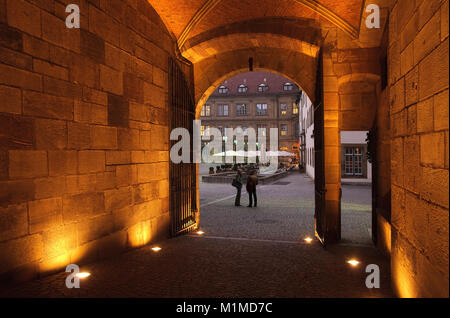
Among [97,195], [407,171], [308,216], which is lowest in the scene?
[308,216]

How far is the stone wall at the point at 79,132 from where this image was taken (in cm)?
415

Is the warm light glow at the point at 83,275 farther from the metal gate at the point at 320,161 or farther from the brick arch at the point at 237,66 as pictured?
the brick arch at the point at 237,66

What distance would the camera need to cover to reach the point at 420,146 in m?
3.20

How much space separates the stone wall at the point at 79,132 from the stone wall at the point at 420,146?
466 cm

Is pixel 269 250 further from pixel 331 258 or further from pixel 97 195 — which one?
pixel 97 195

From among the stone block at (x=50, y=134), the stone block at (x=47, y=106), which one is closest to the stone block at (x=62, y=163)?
the stone block at (x=50, y=134)

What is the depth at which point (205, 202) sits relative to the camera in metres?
13.0

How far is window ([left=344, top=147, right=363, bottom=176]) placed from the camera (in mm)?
19422

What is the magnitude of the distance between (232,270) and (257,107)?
46.5 m

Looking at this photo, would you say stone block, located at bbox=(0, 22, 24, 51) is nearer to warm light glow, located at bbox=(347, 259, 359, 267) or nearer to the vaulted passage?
the vaulted passage

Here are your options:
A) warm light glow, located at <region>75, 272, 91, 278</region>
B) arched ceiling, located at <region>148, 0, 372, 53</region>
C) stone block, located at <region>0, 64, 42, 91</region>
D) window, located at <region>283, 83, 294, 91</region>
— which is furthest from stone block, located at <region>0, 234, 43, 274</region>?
window, located at <region>283, 83, 294, 91</region>

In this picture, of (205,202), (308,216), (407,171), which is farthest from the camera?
(205,202)

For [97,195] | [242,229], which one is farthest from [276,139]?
[97,195]

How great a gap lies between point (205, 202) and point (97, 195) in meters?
7.74
